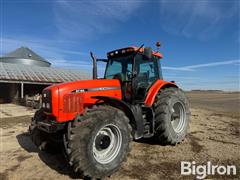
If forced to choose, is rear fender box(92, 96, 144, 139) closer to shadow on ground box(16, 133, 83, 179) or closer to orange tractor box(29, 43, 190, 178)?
orange tractor box(29, 43, 190, 178)

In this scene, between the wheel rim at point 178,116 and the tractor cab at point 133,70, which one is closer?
the tractor cab at point 133,70

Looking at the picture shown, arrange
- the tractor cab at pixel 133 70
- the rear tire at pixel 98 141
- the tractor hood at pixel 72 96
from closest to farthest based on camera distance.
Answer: the rear tire at pixel 98 141 < the tractor hood at pixel 72 96 < the tractor cab at pixel 133 70

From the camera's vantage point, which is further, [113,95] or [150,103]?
[150,103]

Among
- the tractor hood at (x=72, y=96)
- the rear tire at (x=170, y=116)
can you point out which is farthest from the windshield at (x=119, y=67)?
the rear tire at (x=170, y=116)

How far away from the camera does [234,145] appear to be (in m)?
5.27

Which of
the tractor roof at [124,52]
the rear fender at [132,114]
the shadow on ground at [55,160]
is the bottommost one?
the shadow on ground at [55,160]

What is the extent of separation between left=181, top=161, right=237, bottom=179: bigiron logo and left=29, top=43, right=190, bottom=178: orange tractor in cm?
106

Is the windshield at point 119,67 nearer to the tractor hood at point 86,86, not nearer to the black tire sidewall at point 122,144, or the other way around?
the tractor hood at point 86,86

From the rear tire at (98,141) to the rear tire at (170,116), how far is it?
4.23ft

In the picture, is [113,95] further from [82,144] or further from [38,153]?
[38,153]

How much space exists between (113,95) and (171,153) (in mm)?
1886

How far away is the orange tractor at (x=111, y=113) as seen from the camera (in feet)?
10.9

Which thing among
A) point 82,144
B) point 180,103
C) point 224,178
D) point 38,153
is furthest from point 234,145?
point 38,153

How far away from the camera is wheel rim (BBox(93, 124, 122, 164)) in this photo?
12.1ft
